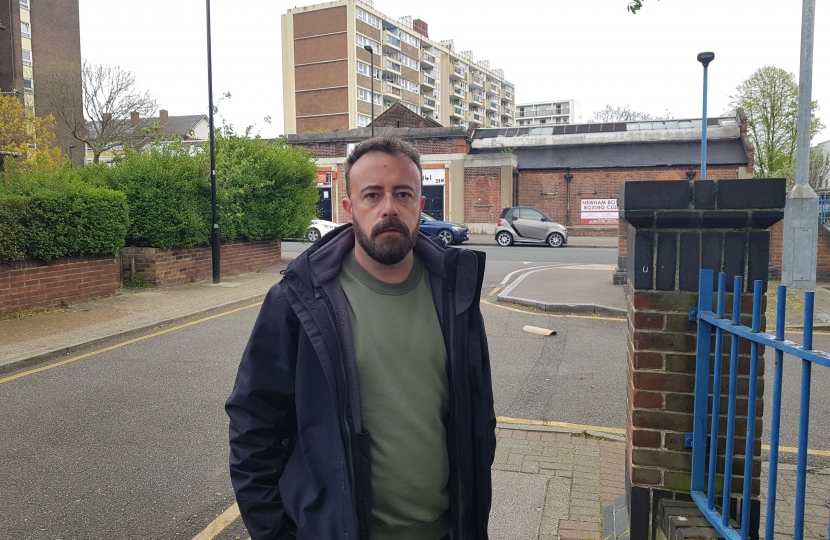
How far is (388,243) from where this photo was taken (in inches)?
83.4

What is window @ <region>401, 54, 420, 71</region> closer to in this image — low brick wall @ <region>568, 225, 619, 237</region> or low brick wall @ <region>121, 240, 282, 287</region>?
low brick wall @ <region>568, 225, 619, 237</region>

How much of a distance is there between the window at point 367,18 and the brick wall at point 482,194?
44362mm

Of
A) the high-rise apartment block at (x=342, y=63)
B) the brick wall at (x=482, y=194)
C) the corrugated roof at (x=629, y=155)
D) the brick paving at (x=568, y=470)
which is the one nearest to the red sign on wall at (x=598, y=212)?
the corrugated roof at (x=629, y=155)

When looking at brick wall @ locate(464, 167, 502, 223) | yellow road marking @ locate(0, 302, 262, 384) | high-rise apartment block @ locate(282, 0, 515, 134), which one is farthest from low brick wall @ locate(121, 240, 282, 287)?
high-rise apartment block @ locate(282, 0, 515, 134)

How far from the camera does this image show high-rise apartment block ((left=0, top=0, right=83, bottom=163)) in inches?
1560

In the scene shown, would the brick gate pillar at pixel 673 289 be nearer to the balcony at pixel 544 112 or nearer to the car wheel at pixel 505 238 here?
the car wheel at pixel 505 238

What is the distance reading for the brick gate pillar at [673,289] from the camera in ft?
8.79

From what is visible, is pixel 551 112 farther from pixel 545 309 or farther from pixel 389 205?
pixel 389 205

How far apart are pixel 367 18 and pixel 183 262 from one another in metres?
67.6

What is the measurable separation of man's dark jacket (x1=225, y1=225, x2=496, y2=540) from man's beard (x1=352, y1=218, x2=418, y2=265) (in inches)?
5.1

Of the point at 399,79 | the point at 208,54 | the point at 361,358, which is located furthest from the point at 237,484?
the point at 399,79

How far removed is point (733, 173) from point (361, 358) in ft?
116

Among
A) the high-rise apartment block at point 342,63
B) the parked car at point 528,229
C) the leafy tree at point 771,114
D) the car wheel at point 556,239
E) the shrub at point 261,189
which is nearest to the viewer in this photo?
the shrub at point 261,189

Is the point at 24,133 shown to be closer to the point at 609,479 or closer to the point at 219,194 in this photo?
the point at 219,194
